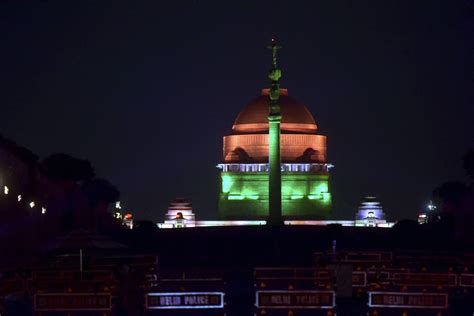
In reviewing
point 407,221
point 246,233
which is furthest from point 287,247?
point 407,221

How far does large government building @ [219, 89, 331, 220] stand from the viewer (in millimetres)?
171375

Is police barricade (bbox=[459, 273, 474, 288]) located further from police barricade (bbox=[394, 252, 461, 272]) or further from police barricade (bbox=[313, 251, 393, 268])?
police barricade (bbox=[394, 252, 461, 272])

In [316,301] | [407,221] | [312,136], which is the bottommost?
[316,301]

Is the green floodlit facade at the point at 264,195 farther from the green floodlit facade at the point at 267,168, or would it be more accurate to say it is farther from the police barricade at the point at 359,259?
the police barricade at the point at 359,259

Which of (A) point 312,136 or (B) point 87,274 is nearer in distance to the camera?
(B) point 87,274

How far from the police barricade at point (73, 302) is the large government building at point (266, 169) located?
5140 inches

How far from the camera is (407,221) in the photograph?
366 ft

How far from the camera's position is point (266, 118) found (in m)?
172

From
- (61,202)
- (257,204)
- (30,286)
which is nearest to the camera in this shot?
(30,286)

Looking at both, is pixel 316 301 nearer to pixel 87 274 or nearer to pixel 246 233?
pixel 87 274

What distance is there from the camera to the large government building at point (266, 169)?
17138 centimetres

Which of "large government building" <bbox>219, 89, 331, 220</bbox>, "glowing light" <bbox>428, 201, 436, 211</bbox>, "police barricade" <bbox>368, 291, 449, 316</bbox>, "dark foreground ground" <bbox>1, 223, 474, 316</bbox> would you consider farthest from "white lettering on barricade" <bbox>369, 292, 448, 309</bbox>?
"glowing light" <bbox>428, 201, 436, 211</bbox>

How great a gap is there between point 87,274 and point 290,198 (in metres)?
124

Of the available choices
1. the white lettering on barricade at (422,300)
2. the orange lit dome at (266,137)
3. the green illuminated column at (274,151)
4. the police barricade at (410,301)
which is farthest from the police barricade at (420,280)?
the orange lit dome at (266,137)
